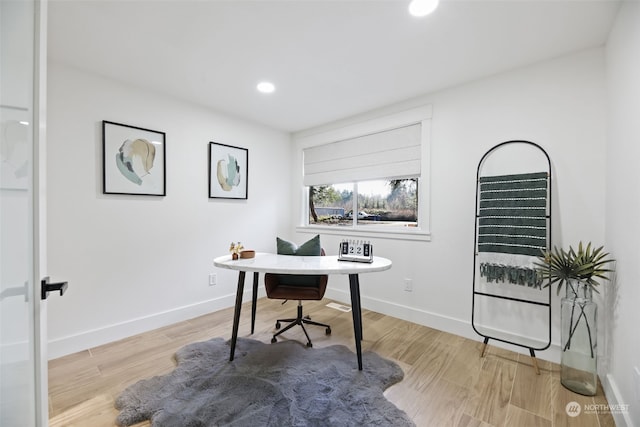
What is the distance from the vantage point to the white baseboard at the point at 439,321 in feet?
7.32

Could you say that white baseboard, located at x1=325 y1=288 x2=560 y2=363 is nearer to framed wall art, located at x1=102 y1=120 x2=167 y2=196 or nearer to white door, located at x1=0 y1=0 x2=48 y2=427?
framed wall art, located at x1=102 y1=120 x2=167 y2=196

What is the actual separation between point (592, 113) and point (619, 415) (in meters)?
1.97

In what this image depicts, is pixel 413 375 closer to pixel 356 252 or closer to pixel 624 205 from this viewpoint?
pixel 356 252

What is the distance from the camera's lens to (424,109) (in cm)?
286

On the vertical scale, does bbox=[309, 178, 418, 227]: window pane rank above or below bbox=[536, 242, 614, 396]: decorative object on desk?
above

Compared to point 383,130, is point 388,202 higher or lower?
lower

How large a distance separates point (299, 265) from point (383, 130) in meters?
1.94

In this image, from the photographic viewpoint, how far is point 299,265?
2.15 m

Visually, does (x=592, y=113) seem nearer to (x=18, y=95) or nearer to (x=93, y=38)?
(x=18, y=95)

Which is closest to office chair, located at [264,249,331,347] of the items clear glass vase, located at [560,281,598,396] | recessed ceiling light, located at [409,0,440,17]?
clear glass vase, located at [560,281,598,396]

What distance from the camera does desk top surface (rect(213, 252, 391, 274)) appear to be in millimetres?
2023

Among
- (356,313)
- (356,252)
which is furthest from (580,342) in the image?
(356,252)

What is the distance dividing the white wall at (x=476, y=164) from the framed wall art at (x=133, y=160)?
89.0 inches

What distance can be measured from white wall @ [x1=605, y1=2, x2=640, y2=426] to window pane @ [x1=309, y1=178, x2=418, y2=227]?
1.56m
